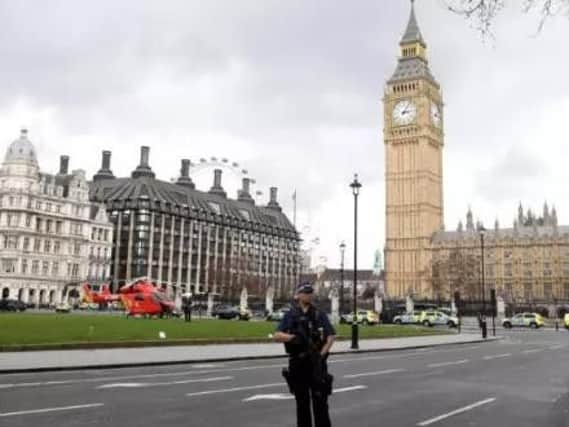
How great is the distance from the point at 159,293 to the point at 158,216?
2678 inches

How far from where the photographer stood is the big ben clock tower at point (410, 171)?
152m

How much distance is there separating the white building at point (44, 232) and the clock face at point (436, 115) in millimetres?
81685

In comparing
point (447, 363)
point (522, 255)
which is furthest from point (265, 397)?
point (522, 255)

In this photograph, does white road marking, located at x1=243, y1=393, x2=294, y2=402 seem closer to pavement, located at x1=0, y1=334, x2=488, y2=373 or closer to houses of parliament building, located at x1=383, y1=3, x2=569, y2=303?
pavement, located at x1=0, y1=334, x2=488, y2=373

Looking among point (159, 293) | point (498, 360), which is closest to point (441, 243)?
point (159, 293)

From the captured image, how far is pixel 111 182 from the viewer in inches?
5374

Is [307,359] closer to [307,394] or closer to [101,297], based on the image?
[307,394]

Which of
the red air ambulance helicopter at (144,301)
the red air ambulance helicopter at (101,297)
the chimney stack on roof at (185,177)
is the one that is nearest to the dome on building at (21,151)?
the red air ambulance helicopter at (101,297)

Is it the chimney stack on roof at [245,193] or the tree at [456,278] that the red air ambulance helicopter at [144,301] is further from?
the chimney stack on roof at [245,193]

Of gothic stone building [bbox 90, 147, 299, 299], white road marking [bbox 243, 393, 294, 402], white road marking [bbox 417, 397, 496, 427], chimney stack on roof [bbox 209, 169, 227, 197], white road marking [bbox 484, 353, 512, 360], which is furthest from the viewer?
chimney stack on roof [bbox 209, 169, 227, 197]

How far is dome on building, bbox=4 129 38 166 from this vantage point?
98.6m

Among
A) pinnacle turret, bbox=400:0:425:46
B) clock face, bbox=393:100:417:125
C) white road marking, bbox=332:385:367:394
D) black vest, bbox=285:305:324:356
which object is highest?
pinnacle turret, bbox=400:0:425:46

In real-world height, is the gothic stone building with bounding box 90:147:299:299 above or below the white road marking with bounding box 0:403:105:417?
above

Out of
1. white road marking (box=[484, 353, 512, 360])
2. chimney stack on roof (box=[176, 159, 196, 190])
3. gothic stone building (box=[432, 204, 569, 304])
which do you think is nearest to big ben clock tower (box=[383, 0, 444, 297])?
gothic stone building (box=[432, 204, 569, 304])
